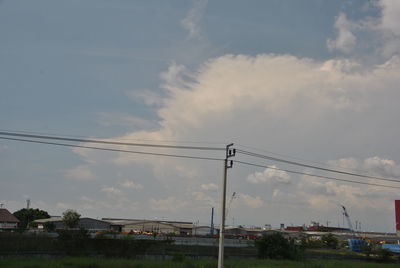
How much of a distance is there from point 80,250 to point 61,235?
272 centimetres

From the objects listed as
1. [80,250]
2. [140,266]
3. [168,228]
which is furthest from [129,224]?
[140,266]

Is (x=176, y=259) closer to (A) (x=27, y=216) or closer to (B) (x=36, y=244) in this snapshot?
(B) (x=36, y=244)

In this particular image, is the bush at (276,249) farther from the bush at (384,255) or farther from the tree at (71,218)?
the tree at (71,218)

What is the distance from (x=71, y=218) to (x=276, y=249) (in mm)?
68856

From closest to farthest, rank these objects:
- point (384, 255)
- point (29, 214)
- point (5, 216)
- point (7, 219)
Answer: point (384, 255), point (7, 219), point (5, 216), point (29, 214)

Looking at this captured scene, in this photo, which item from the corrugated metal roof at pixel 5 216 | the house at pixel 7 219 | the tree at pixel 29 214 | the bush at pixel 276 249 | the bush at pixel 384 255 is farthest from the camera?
the tree at pixel 29 214

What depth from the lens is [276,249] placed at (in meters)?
56.8

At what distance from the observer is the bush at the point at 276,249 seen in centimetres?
5681

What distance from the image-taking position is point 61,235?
46.1 metres

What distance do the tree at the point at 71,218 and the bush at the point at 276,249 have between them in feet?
208

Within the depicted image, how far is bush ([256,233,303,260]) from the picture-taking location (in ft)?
186

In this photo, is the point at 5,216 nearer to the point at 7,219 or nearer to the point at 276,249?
the point at 7,219

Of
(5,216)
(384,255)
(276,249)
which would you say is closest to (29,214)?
(5,216)

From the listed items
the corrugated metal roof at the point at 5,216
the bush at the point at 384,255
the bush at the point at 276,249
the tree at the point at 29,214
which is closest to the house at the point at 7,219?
the corrugated metal roof at the point at 5,216
